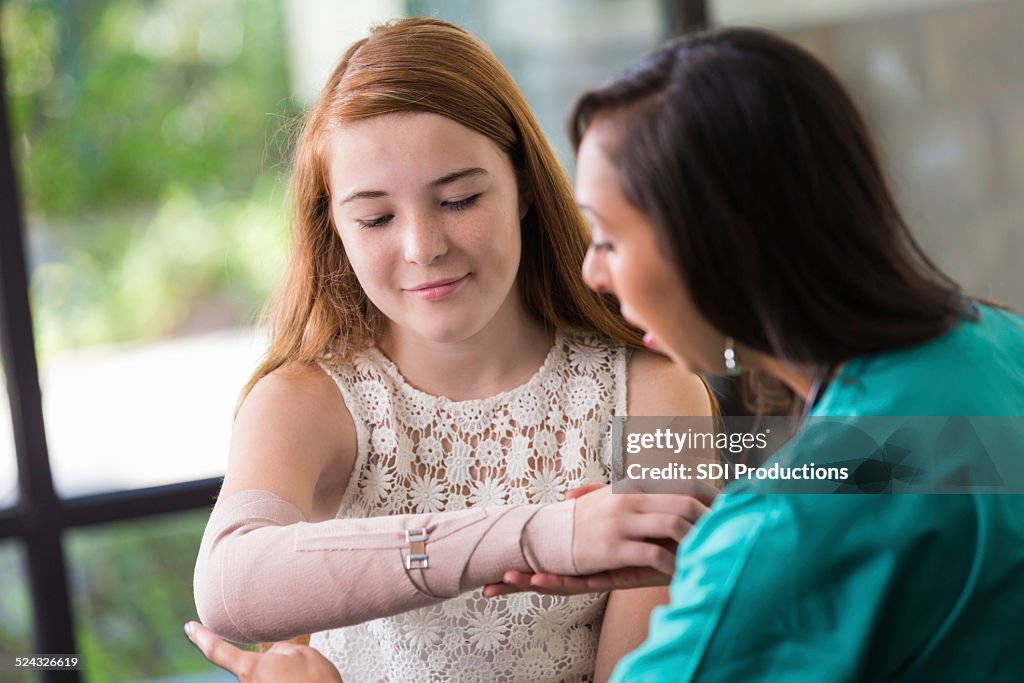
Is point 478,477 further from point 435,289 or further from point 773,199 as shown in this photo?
point 773,199

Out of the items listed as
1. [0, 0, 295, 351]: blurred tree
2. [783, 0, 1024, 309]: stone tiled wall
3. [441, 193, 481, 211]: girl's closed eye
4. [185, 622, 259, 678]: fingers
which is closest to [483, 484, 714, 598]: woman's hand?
[185, 622, 259, 678]: fingers

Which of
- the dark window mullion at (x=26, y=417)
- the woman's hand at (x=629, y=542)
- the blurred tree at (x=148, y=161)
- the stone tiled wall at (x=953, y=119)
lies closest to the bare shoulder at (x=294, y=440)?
the woman's hand at (x=629, y=542)

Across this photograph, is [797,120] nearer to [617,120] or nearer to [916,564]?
[617,120]

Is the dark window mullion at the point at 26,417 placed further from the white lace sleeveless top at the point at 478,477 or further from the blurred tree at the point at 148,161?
the white lace sleeveless top at the point at 478,477

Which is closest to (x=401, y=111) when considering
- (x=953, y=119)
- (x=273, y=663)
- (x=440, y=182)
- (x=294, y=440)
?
(x=440, y=182)

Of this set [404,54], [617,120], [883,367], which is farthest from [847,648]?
[404,54]

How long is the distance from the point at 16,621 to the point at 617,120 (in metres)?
2.39

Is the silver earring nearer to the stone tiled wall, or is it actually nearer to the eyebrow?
the eyebrow

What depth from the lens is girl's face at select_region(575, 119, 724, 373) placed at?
2.92ft

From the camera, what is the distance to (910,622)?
0.82 m

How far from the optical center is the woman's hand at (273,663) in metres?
1.18

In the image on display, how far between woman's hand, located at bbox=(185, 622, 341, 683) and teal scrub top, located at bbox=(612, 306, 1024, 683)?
1.49ft

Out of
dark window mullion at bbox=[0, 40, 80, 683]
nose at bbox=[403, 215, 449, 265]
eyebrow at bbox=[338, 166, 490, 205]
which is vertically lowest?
dark window mullion at bbox=[0, 40, 80, 683]

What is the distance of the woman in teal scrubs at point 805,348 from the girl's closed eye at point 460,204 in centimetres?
44
